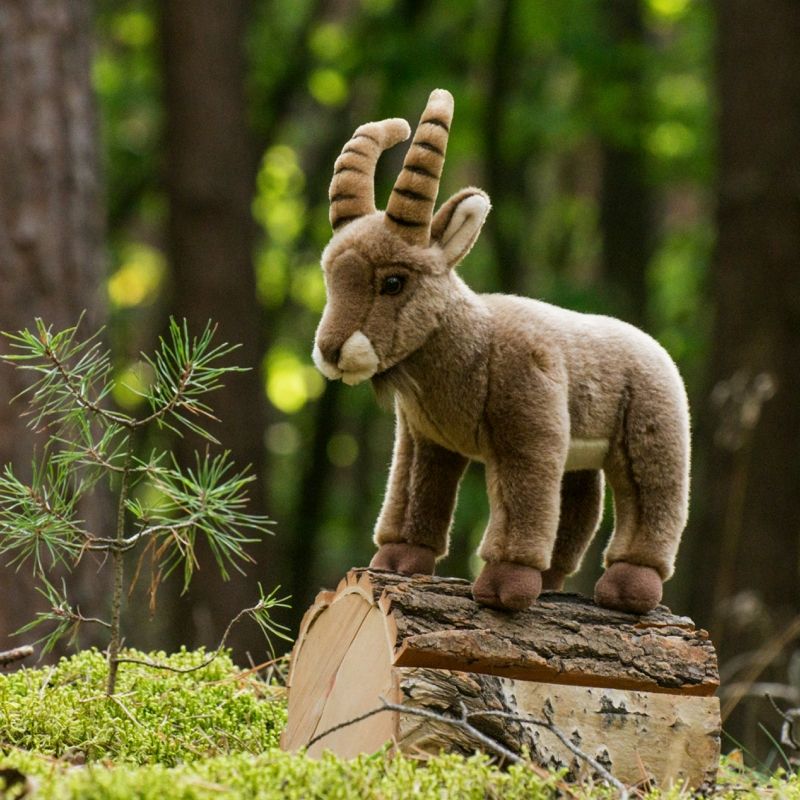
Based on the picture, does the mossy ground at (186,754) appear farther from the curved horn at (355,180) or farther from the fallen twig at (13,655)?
the curved horn at (355,180)

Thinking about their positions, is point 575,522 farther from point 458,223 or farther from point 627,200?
point 627,200

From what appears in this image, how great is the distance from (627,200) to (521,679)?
767cm

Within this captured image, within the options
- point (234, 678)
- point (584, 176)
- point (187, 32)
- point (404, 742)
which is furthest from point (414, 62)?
point (404, 742)

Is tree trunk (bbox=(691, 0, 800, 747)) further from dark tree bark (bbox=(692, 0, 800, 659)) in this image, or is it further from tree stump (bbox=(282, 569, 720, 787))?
tree stump (bbox=(282, 569, 720, 787))

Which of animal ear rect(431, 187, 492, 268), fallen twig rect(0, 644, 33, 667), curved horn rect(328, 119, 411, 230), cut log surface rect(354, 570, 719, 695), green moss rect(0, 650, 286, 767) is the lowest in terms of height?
green moss rect(0, 650, 286, 767)

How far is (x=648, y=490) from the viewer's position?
2598mm

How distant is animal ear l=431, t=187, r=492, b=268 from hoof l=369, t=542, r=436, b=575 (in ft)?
2.10

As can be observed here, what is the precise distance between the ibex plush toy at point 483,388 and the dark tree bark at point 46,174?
7.12 ft

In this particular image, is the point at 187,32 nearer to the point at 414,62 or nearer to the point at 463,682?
the point at 414,62

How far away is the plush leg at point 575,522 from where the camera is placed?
2.79 m

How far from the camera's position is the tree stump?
2.29 m

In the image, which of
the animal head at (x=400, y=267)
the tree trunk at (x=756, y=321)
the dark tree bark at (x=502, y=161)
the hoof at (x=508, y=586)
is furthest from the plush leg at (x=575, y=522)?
the dark tree bark at (x=502, y=161)

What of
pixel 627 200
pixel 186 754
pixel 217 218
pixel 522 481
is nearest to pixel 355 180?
pixel 522 481

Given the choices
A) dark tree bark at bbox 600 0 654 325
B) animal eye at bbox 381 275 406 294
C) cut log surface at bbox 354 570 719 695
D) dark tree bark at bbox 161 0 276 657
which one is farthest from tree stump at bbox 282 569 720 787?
dark tree bark at bbox 600 0 654 325
